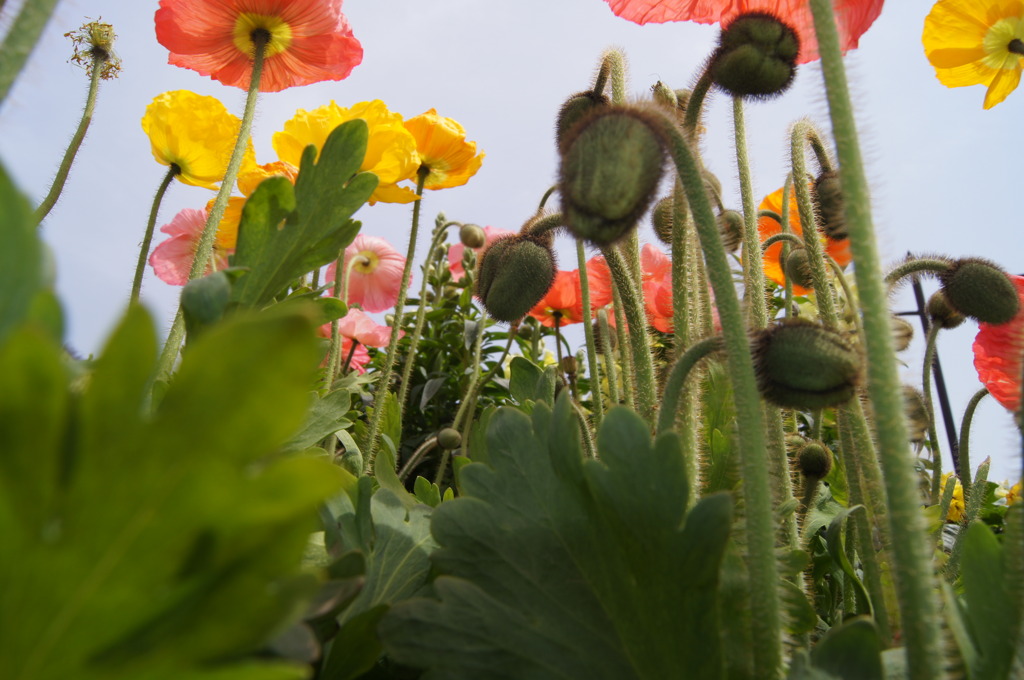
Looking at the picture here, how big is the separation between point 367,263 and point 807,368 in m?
2.23

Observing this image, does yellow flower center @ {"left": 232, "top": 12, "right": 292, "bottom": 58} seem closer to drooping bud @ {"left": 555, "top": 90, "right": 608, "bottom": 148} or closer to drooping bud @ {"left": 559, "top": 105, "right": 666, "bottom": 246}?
drooping bud @ {"left": 555, "top": 90, "right": 608, "bottom": 148}

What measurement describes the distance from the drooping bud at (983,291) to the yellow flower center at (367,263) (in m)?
1.93

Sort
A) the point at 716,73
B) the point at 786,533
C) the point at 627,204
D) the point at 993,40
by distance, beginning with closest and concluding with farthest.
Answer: the point at 627,204, the point at 716,73, the point at 786,533, the point at 993,40

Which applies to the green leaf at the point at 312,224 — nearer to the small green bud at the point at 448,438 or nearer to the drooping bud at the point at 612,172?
the drooping bud at the point at 612,172

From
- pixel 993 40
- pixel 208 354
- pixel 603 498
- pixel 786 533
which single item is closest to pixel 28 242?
pixel 208 354

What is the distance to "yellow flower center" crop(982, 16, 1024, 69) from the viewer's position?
1.79m

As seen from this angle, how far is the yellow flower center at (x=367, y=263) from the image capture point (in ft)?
9.01

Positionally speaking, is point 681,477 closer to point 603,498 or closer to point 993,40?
point 603,498

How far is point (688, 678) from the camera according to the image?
0.51 meters

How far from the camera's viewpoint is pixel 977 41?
5.84 feet

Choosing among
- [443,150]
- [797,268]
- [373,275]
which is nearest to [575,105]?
[797,268]

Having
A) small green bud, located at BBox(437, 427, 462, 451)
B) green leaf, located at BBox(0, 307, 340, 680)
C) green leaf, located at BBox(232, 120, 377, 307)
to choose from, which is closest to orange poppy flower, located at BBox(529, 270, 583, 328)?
small green bud, located at BBox(437, 427, 462, 451)

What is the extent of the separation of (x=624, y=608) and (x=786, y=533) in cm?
53

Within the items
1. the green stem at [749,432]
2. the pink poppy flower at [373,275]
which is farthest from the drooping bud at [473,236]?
the green stem at [749,432]
